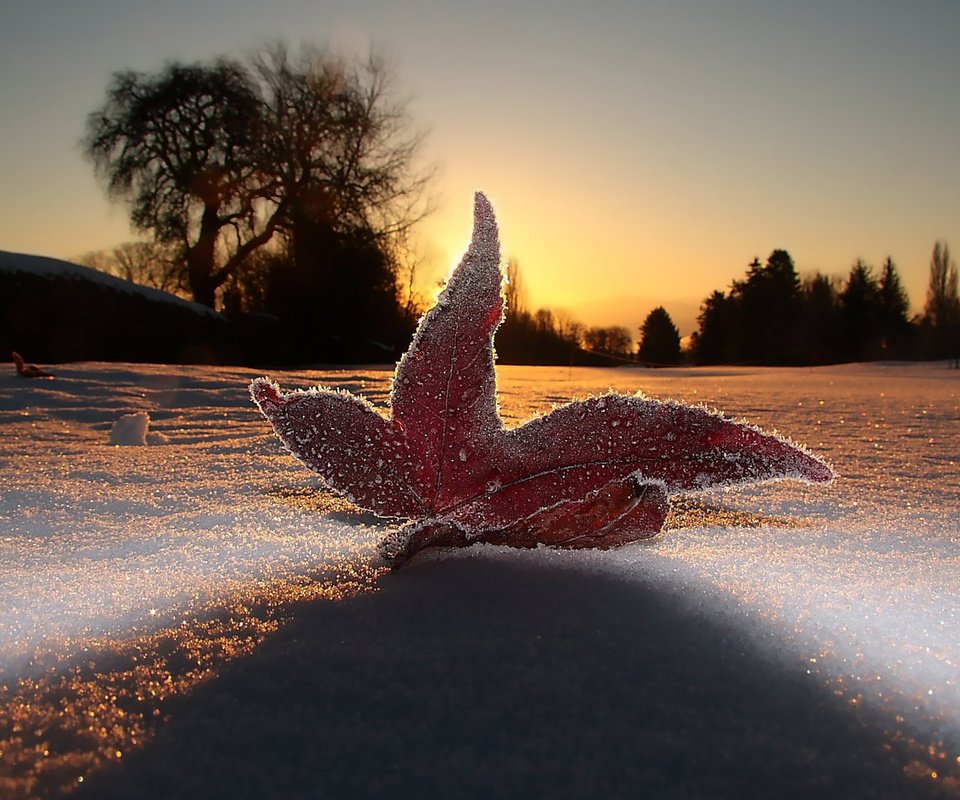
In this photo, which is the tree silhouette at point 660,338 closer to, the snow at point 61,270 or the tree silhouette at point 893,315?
the tree silhouette at point 893,315

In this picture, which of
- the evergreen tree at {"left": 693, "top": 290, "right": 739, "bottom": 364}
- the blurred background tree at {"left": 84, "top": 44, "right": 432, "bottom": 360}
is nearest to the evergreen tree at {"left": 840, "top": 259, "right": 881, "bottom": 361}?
the evergreen tree at {"left": 693, "top": 290, "right": 739, "bottom": 364}

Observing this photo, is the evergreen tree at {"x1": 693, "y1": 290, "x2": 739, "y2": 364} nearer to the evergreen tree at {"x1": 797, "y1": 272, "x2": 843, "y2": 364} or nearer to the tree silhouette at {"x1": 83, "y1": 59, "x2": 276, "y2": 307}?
the evergreen tree at {"x1": 797, "y1": 272, "x2": 843, "y2": 364}

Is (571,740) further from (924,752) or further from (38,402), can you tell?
(38,402)

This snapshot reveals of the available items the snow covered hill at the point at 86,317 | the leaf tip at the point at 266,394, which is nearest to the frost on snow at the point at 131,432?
the leaf tip at the point at 266,394

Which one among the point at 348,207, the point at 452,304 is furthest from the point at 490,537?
the point at 348,207

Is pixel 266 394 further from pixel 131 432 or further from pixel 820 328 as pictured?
pixel 820 328

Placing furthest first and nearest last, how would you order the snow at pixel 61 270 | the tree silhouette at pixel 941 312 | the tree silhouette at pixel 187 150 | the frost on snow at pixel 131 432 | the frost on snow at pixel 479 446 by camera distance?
1. the tree silhouette at pixel 941 312
2. the tree silhouette at pixel 187 150
3. the snow at pixel 61 270
4. the frost on snow at pixel 131 432
5. the frost on snow at pixel 479 446
